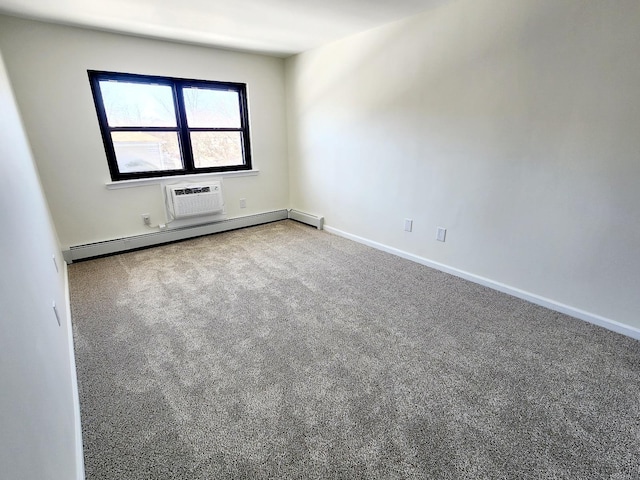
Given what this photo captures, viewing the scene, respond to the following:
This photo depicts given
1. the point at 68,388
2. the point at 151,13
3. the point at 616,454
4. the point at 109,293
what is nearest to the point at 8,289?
the point at 68,388

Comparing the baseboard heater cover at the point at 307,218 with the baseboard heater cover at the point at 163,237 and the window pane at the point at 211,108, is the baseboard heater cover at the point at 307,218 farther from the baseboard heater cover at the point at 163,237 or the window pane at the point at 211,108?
the window pane at the point at 211,108

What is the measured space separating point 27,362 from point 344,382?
4.31 feet

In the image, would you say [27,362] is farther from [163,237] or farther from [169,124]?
[169,124]

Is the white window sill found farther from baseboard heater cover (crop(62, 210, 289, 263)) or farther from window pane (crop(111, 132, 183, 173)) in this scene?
baseboard heater cover (crop(62, 210, 289, 263))

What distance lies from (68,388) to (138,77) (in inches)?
121

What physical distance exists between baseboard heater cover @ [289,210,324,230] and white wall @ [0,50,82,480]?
9.74ft

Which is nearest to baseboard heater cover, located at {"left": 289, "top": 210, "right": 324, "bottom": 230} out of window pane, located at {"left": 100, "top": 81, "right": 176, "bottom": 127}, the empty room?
the empty room

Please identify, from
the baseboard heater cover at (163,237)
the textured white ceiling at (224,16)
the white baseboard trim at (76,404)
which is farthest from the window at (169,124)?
the white baseboard trim at (76,404)

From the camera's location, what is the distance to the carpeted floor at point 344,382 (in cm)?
126

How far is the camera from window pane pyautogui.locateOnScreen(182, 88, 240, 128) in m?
3.63

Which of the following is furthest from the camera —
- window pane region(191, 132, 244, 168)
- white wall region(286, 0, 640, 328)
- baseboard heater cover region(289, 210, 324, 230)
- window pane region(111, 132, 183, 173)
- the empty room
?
baseboard heater cover region(289, 210, 324, 230)

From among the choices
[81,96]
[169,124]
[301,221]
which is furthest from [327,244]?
[81,96]

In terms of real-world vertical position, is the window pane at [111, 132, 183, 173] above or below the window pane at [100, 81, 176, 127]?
below

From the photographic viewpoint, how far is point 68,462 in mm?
1062
